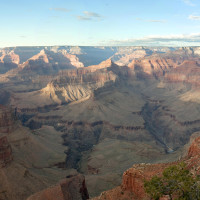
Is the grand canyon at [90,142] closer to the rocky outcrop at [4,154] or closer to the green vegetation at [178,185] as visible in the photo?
the rocky outcrop at [4,154]

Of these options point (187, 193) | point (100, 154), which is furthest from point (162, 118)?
point (187, 193)

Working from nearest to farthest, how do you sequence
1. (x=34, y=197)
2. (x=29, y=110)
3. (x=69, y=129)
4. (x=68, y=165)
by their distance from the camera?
(x=34, y=197)
(x=68, y=165)
(x=69, y=129)
(x=29, y=110)

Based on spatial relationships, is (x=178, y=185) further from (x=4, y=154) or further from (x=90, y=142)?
(x=90, y=142)

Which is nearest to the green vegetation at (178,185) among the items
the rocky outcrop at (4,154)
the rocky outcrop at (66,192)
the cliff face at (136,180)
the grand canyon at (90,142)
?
the cliff face at (136,180)

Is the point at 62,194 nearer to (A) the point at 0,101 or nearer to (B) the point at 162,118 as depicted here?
(B) the point at 162,118

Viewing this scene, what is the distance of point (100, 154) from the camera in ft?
305

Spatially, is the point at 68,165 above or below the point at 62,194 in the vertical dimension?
below

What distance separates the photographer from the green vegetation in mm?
22859

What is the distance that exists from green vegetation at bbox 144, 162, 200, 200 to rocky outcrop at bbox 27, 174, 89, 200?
2271 centimetres

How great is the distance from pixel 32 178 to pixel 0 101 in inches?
Result: 5725

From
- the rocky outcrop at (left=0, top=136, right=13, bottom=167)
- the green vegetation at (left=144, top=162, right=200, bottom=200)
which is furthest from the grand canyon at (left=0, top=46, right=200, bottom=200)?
the green vegetation at (left=144, top=162, right=200, bottom=200)

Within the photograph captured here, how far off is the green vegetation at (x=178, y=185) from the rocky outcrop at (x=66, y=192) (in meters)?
22.7

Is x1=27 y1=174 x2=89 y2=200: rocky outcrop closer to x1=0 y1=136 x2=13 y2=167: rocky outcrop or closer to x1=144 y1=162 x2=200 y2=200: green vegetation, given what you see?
x1=0 y1=136 x2=13 y2=167: rocky outcrop

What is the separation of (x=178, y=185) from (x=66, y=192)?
1064 inches
